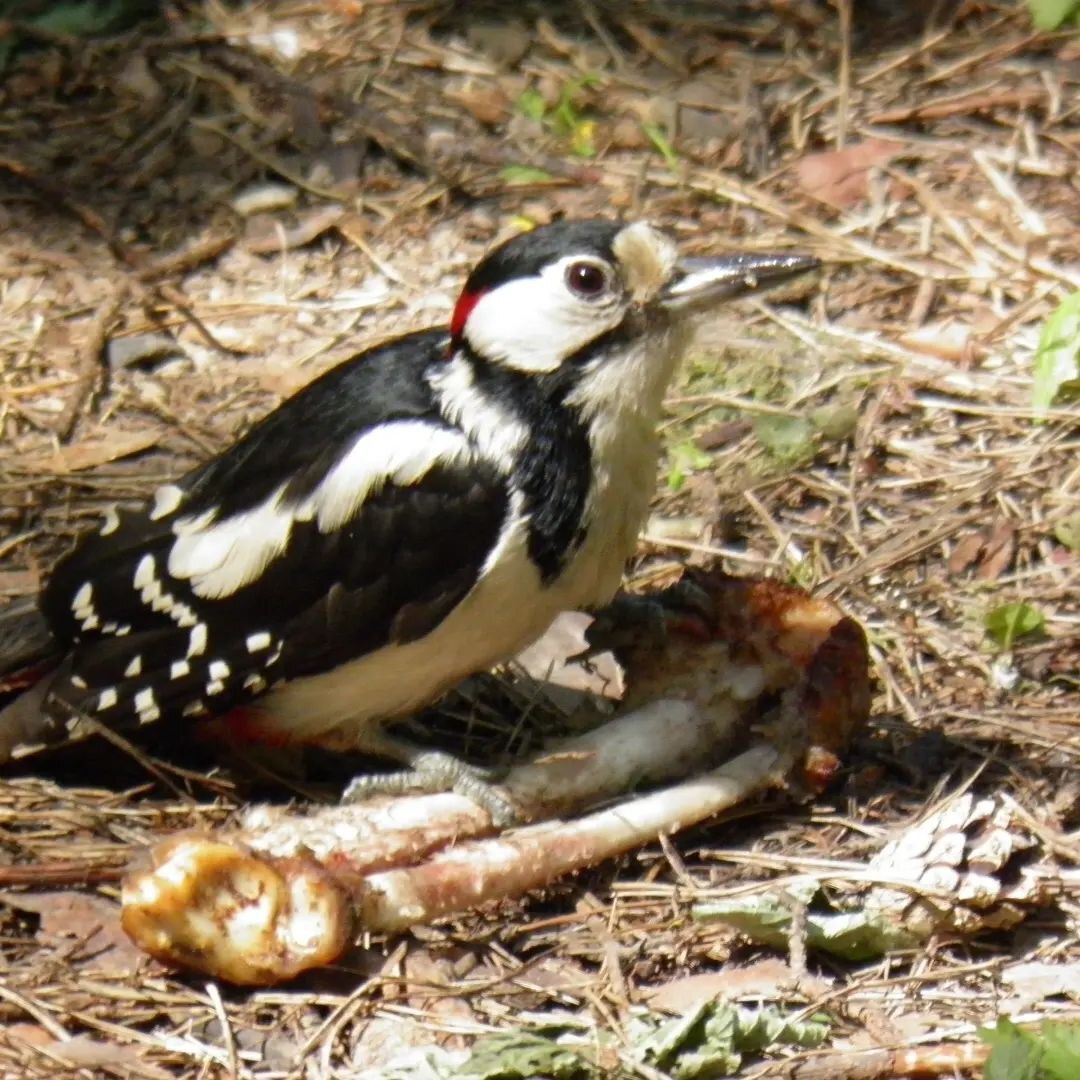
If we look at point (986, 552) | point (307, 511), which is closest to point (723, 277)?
point (307, 511)

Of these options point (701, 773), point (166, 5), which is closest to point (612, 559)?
point (701, 773)

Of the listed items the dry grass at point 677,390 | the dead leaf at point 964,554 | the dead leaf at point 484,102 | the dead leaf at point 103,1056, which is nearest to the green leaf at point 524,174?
the dry grass at point 677,390

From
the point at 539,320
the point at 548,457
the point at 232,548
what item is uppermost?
the point at 539,320

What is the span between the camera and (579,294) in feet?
10.2

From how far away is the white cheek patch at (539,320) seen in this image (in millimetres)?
3115

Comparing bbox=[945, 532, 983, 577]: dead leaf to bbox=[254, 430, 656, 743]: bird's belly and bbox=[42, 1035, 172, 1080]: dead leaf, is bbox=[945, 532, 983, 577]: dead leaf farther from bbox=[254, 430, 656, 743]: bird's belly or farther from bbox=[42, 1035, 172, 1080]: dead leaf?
bbox=[42, 1035, 172, 1080]: dead leaf

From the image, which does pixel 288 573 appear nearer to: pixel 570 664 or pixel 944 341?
pixel 570 664

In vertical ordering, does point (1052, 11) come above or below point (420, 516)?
above

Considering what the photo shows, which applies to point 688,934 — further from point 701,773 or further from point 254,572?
A: point 254,572

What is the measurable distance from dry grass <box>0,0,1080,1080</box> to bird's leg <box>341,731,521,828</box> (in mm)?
178

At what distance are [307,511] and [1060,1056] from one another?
1473mm

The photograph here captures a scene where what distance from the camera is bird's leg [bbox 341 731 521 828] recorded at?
10.4 feet

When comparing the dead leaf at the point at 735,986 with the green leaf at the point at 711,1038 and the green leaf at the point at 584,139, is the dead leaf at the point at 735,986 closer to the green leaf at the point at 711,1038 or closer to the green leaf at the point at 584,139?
the green leaf at the point at 711,1038

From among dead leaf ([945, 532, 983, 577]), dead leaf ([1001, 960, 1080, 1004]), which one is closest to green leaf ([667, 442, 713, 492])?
dead leaf ([945, 532, 983, 577])
